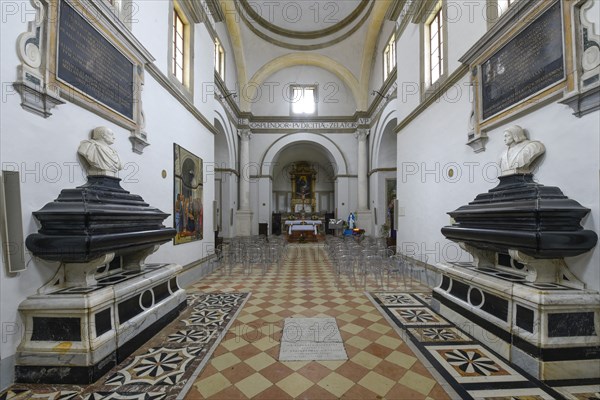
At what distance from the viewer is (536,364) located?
93.4 inches

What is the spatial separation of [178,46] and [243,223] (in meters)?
9.18

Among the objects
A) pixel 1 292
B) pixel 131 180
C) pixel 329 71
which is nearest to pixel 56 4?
pixel 131 180

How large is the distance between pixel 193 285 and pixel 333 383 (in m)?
4.16

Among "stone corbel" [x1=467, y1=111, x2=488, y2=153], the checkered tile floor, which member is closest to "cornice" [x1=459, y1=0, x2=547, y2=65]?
"stone corbel" [x1=467, y1=111, x2=488, y2=153]

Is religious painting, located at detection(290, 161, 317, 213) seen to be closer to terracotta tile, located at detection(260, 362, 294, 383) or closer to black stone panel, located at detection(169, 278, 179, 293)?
black stone panel, located at detection(169, 278, 179, 293)

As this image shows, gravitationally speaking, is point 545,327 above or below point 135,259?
below

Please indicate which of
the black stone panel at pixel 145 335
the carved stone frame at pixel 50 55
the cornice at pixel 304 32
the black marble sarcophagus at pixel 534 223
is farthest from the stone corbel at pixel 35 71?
the cornice at pixel 304 32

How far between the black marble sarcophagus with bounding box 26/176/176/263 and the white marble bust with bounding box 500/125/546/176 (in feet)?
14.6

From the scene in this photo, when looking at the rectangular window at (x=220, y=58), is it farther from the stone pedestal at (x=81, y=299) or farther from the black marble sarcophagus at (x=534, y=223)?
the black marble sarcophagus at (x=534, y=223)

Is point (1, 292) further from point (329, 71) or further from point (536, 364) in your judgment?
point (329, 71)

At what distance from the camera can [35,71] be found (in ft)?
8.51

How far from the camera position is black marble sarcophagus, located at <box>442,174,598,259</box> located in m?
2.38

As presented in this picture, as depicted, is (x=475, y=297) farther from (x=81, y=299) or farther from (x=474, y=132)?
(x=81, y=299)

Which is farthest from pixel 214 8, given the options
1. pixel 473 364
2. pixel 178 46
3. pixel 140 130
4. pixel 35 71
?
pixel 473 364
